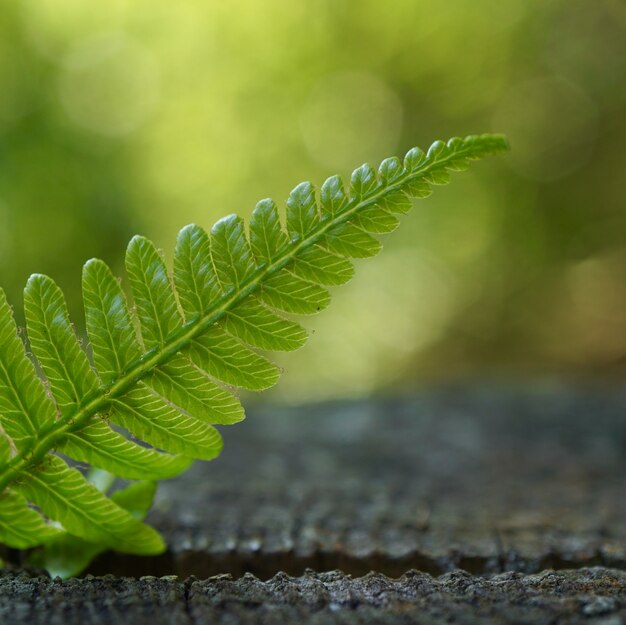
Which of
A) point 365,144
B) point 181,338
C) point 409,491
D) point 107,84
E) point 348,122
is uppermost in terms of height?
point 107,84

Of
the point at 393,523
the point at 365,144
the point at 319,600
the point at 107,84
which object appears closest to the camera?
the point at 319,600

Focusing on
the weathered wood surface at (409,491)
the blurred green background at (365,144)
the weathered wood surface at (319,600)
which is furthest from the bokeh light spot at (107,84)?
the weathered wood surface at (319,600)

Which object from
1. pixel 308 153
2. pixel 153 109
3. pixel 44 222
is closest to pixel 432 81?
pixel 308 153

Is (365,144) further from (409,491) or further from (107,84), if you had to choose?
(409,491)

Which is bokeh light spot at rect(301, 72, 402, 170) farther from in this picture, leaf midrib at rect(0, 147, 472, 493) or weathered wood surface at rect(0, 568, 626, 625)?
weathered wood surface at rect(0, 568, 626, 625)

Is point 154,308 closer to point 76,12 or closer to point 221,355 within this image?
point 221,355

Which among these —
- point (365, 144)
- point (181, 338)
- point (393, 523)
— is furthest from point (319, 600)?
point (365, 144)
